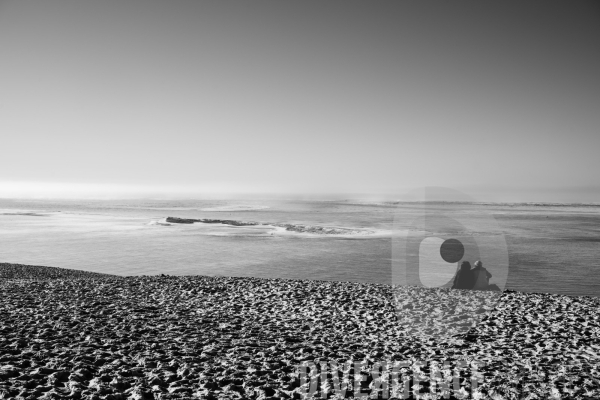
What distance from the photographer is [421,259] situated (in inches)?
976

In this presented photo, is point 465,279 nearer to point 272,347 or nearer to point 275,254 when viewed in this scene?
point 272,347

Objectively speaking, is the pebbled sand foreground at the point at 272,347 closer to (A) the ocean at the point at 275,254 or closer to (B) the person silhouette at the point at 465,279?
(B) the person silhouette at the point at 465,279

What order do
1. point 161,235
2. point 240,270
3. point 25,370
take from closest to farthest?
1. point 25,370
2. point 240,270
3. point 161,235

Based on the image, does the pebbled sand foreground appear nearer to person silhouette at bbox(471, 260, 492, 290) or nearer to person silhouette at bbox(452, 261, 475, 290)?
person silhouette at bbox(471, 260, 492, 290)

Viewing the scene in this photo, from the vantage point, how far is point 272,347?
8.30m

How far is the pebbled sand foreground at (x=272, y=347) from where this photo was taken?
641cm

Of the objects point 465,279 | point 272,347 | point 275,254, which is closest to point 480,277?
point 465,279

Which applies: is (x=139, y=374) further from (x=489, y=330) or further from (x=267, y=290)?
(x=489, y=330)

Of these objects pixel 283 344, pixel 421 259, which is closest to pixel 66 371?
pixel 283 344

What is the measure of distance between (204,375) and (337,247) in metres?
23.1
